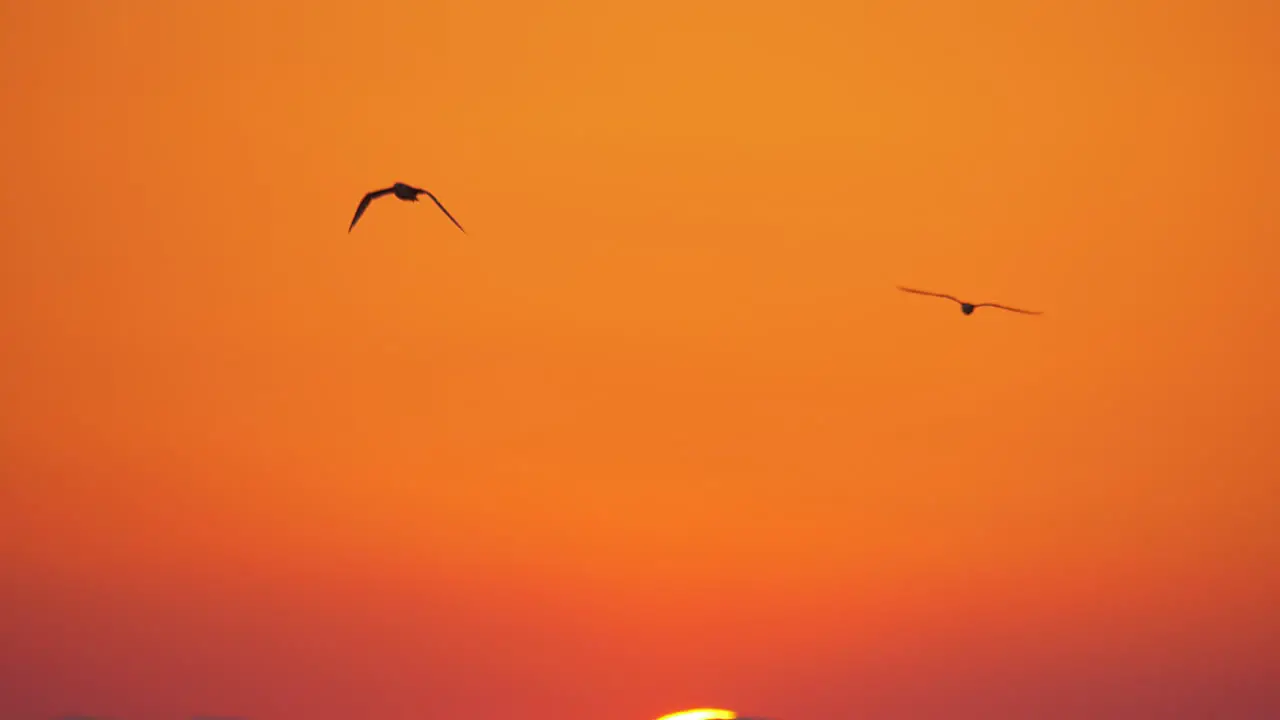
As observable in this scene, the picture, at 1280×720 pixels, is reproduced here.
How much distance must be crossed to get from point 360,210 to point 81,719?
1660cm

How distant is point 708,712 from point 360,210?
16796 millimetres

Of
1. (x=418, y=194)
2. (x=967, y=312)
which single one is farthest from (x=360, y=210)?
(x=967, y=312)

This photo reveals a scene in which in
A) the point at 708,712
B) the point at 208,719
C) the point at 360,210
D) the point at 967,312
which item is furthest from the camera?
the point at 967,312

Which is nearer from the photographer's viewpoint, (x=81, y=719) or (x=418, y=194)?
(x=81, y=719)

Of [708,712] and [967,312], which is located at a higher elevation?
[967,312]

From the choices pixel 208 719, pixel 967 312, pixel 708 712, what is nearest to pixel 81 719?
pixel 208 719

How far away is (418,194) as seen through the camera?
51.8m

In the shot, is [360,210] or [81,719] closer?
[81,719]

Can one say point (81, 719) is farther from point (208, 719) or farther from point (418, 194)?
point (418, 194)

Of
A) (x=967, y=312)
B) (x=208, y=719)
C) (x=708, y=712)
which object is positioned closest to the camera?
(x=208, y=719)

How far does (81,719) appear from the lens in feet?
141

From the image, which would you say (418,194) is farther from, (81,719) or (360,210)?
(81,719)

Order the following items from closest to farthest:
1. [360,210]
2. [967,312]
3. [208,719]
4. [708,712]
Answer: [208,719], [708,712], [360,210], [967,312]

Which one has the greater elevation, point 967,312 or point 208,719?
point 967,312
